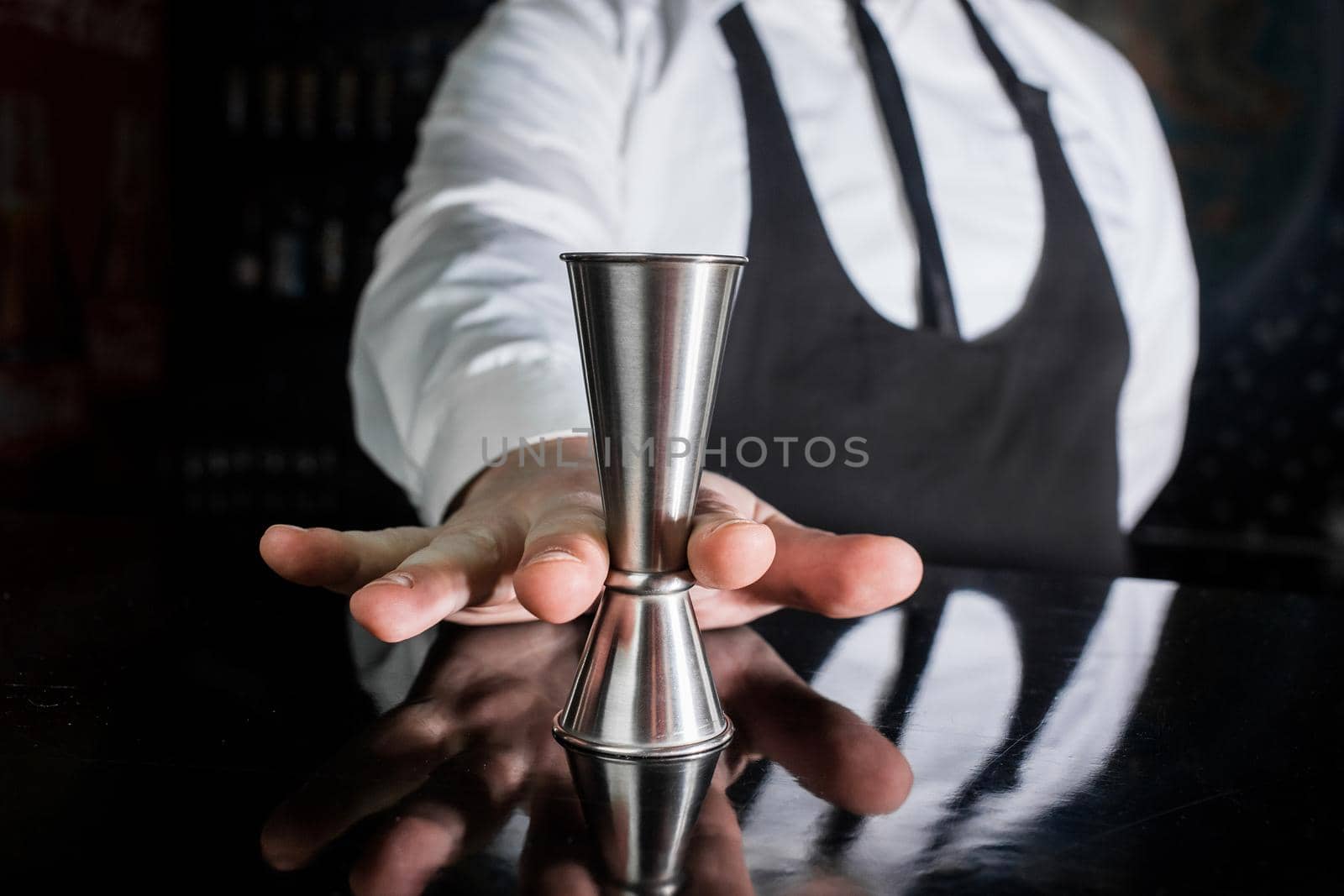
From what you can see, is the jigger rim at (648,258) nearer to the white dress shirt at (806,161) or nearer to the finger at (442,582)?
the finger at (442,582)

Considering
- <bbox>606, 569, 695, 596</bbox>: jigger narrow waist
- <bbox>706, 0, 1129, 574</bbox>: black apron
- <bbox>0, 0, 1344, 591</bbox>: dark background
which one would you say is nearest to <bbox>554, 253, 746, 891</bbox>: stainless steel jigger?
<bbox>606, 569, 695, 596</bbox>: jigger narrow waist

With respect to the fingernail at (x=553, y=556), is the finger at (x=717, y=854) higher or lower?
lower

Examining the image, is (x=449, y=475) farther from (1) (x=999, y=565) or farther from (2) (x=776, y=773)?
(1) (x=999, y=565)

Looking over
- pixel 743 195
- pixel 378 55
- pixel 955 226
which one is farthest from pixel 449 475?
pixel 378 55

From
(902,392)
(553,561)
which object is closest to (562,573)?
(553,561)

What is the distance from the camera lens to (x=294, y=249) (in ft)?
9.59

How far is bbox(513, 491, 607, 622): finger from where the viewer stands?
44cm

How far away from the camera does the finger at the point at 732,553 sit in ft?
1.46

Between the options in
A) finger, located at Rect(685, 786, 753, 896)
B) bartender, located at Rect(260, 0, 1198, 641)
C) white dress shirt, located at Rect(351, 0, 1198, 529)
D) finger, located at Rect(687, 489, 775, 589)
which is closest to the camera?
finger, located at Rect(685, 786, 753, 896)

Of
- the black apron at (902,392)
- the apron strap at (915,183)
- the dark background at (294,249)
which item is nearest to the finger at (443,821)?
the black apron at (902,392)

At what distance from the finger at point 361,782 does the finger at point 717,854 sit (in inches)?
4.1

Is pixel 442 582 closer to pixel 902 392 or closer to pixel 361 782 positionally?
pixel 361 782

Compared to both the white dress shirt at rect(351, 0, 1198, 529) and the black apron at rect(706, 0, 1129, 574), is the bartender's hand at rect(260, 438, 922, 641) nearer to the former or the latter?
the white dress shirt at rect(351, 0, 1198, 529)

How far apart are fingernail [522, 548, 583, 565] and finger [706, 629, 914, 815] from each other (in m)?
0.10
